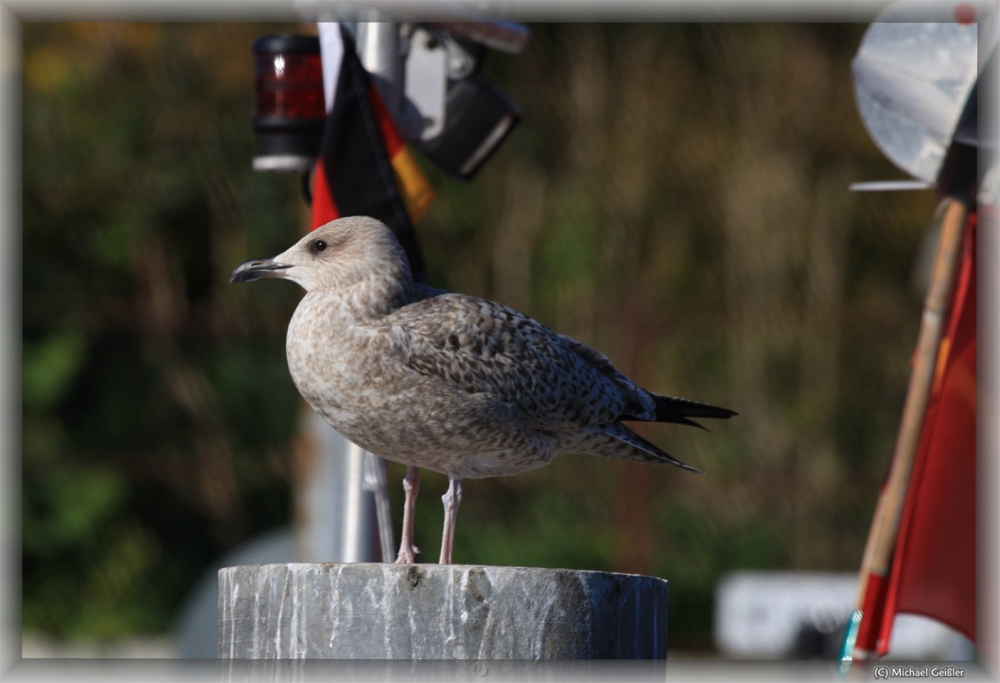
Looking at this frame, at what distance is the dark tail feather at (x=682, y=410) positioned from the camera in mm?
3854

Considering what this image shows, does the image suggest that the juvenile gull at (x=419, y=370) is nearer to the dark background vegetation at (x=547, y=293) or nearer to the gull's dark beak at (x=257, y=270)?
the gull's dark beak at (x=257, y=270)

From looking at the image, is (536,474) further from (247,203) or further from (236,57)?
(236,57)

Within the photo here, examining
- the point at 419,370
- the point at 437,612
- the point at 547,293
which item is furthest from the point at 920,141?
the point at 547,293

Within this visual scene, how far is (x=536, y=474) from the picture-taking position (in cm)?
952

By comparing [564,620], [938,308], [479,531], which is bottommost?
[479,531]

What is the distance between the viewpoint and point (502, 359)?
3.54 meters

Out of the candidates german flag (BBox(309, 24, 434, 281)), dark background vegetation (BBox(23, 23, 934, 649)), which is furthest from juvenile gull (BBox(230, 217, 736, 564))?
dark background vegetation (BBox(23, 23, 934, 649))

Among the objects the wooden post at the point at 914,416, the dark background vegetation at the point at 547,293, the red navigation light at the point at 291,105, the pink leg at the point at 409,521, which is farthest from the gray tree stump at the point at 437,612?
the dark background vegetation at the point at 547,293

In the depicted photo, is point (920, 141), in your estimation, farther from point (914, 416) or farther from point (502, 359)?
point (502, 359)

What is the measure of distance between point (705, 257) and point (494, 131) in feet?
19.3

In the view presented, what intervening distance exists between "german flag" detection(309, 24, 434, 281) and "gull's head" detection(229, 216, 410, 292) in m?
1.12

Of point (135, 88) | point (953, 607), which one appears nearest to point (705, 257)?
point (135, 88)

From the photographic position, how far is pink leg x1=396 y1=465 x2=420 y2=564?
3527 millimetres

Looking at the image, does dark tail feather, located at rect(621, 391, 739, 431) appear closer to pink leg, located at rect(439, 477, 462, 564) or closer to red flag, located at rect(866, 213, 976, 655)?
pink leg, located at rect(439, 477, 462, 564)
